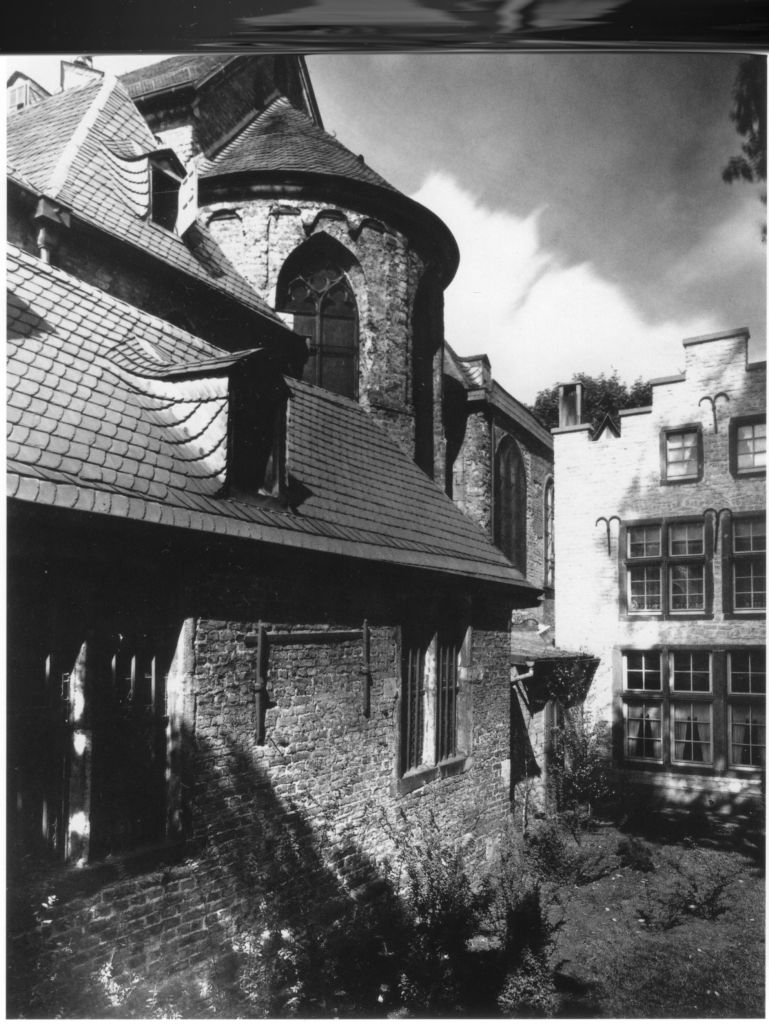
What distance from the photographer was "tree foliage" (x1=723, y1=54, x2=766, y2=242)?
161 inches

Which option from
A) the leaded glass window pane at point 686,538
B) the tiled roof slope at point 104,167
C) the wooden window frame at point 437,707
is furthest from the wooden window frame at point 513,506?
the tiled roof slope at point 104,167

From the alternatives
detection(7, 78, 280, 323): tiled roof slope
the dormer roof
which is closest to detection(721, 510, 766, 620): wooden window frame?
the dormer roof

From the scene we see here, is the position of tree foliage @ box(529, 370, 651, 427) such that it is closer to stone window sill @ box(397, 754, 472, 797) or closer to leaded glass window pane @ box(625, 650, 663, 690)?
leaded glass window pane @ box(625, 650, 663, 690)

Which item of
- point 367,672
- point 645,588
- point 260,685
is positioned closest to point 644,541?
point 645,588

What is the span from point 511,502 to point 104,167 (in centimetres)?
1109

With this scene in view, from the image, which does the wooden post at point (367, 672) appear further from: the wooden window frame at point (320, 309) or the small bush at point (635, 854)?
the wooden window frame at point (320, 309)

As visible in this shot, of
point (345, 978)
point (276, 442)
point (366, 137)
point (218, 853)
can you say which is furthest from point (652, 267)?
point (345, 978)

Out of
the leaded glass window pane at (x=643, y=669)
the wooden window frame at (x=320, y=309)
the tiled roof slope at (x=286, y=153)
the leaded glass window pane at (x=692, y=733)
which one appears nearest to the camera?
the leaded glass window pane at (x=692, y=733)

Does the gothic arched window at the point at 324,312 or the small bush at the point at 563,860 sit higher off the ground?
the gothic arched window at the point at 324,312

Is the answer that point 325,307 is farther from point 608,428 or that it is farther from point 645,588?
point 645,588

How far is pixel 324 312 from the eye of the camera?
442 inches

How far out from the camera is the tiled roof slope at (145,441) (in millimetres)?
4371

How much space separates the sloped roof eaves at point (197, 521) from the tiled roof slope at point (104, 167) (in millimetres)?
3892

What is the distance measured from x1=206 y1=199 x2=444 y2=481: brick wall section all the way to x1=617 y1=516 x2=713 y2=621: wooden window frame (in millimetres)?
3722
